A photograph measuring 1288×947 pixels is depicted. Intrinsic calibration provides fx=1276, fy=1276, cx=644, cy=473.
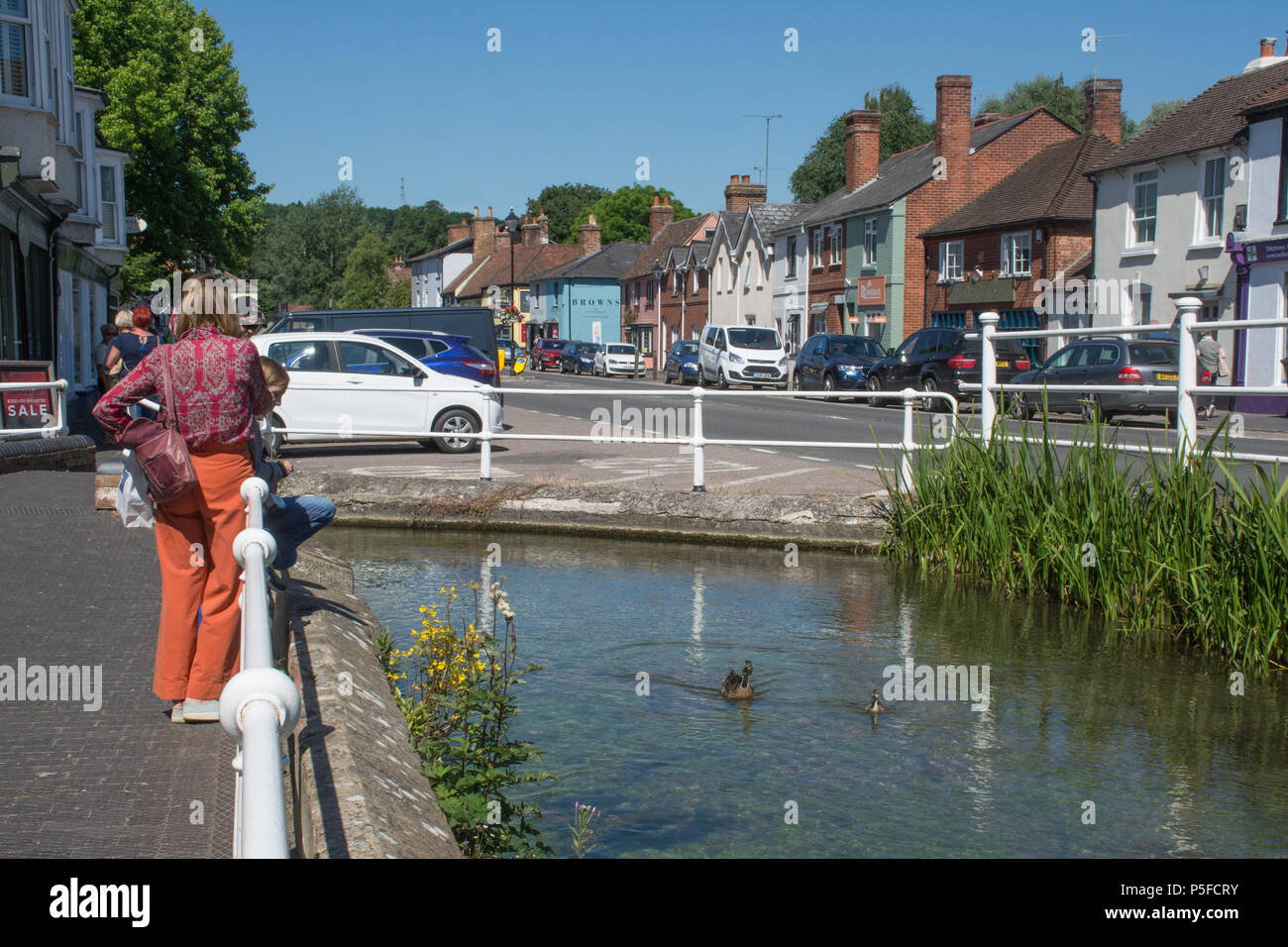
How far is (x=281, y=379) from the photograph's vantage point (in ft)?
18.8

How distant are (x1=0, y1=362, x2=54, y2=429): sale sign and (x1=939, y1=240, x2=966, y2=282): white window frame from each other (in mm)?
34886

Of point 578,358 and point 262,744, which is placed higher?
point 578,358

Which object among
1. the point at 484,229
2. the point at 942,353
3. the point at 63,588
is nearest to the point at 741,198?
the point at 942,353

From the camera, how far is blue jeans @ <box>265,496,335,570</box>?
5824 millimetres

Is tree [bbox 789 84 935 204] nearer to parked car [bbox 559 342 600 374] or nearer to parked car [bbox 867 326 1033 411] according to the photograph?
parked car [bbox 559 342 600 374]

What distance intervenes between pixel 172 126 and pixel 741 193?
1274 inches

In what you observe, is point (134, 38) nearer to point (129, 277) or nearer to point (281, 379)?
point (129, 277)

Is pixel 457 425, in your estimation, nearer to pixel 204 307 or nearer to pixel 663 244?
pixel 204 307

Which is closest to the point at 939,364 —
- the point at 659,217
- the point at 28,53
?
the point at 28,53

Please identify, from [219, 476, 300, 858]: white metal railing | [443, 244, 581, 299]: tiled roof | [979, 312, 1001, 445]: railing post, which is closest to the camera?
[219, 476, 300, 858]: white metal railing

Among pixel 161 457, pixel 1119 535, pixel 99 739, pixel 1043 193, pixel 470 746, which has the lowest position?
pixel 470 746

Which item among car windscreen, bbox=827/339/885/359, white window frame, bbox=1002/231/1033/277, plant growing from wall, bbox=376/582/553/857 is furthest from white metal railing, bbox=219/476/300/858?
white window frame, bbox=1002/231/1033/277

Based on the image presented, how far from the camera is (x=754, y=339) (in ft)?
134
